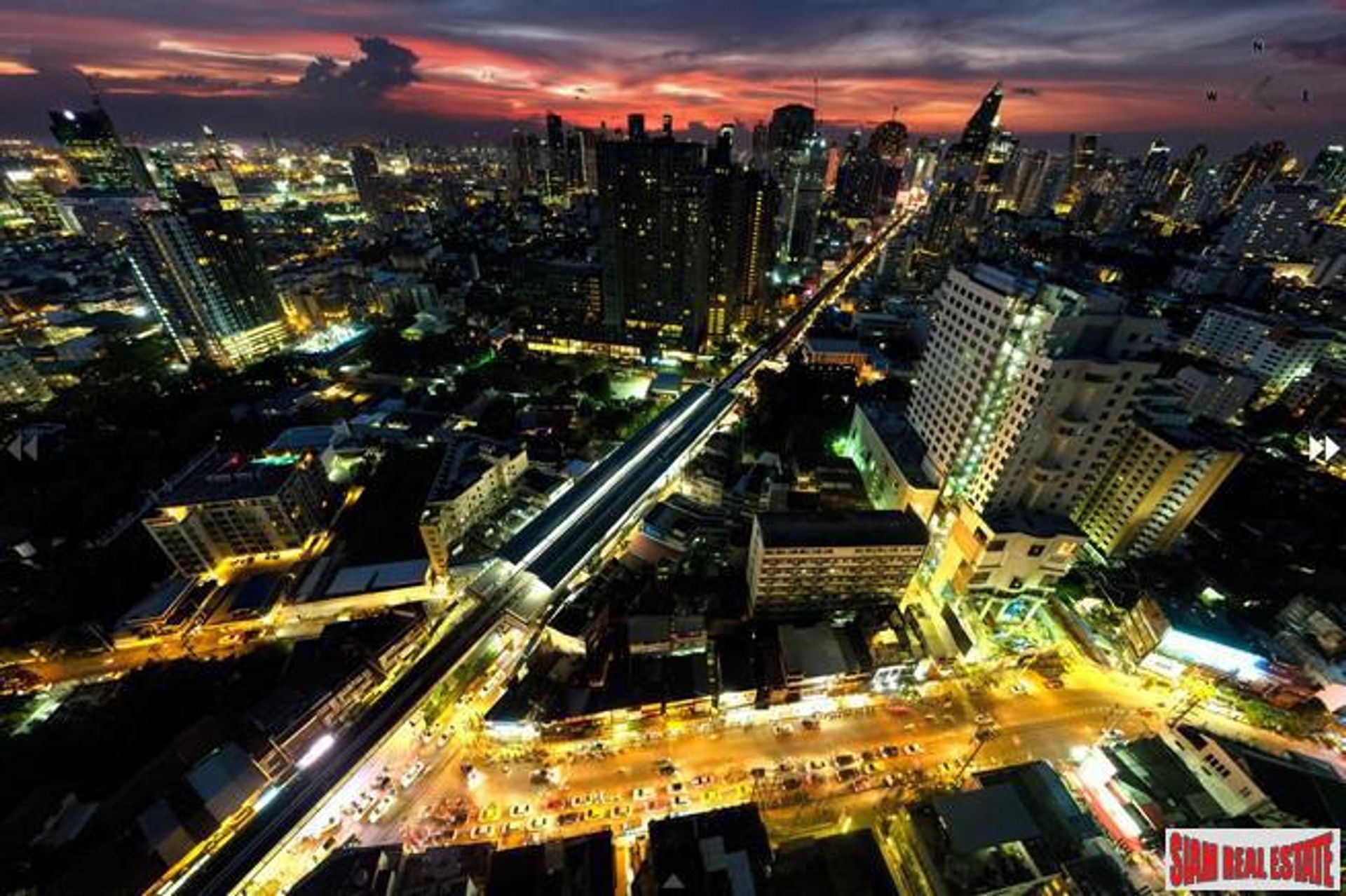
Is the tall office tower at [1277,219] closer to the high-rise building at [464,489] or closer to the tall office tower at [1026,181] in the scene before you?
the tall office tower at [1026,181]

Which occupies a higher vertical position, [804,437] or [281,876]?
[804,437]

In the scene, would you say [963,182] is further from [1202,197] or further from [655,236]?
[655,236]

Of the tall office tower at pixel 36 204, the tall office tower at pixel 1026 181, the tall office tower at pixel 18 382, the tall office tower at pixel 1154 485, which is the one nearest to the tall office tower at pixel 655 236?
the tall office tower at pixel 1154 485

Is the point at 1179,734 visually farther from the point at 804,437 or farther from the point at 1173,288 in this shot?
the point at 1173,288

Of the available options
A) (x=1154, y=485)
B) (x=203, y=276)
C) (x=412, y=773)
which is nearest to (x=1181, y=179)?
(x=1154, y=485)

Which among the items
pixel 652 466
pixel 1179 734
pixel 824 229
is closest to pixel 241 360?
pixel 652 466

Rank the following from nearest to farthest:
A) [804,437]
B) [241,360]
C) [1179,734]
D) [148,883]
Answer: [148,883]
[1179,734]
[804,437]
[241,360]

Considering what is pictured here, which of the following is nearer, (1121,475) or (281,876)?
(281,876)
